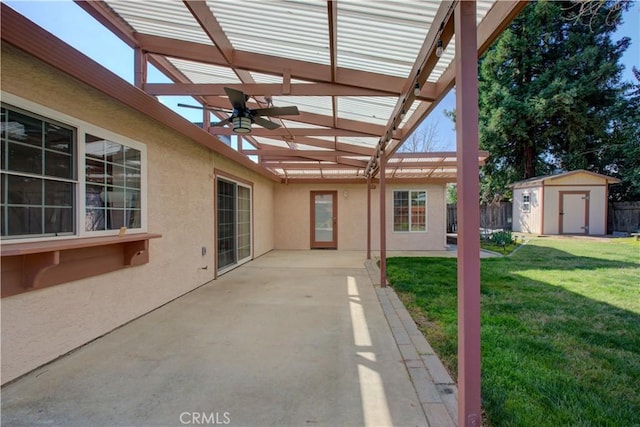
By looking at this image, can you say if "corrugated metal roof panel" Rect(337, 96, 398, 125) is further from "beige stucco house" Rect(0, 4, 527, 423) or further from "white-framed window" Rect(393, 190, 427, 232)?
"white-framed window" Rect(393, 190, 427, 232)

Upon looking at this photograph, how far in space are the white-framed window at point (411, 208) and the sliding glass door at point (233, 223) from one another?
5131mm

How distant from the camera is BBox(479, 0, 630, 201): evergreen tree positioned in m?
16.9

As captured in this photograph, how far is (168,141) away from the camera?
4559 mm

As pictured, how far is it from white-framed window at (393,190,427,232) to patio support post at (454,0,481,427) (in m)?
9.04

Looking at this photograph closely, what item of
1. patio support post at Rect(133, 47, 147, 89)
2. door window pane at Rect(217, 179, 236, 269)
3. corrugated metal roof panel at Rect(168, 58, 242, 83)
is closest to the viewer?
patio support post at Rect(133, 47, 147, 89)

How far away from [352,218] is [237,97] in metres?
7.85

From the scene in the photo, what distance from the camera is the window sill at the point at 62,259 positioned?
2342mm

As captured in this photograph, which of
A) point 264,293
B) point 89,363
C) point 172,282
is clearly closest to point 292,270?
point 264,293

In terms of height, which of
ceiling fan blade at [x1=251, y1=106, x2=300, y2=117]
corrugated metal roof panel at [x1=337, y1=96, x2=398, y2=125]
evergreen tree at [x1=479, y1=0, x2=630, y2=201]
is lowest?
ceiling fan blade at [x1=251, y1=106, x2=300, y2=117]

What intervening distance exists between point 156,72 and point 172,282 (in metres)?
3.17

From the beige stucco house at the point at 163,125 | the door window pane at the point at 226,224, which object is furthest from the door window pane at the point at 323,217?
the beige stucco house at the point at 163,125

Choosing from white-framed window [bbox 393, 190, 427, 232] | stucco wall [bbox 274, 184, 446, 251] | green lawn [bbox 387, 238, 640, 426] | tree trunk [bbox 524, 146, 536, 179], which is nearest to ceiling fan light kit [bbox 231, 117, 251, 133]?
green lawn [bbox 387, 238, 640, 426]

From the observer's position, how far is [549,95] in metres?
16.9

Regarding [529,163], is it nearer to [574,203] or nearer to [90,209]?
[574,203]
